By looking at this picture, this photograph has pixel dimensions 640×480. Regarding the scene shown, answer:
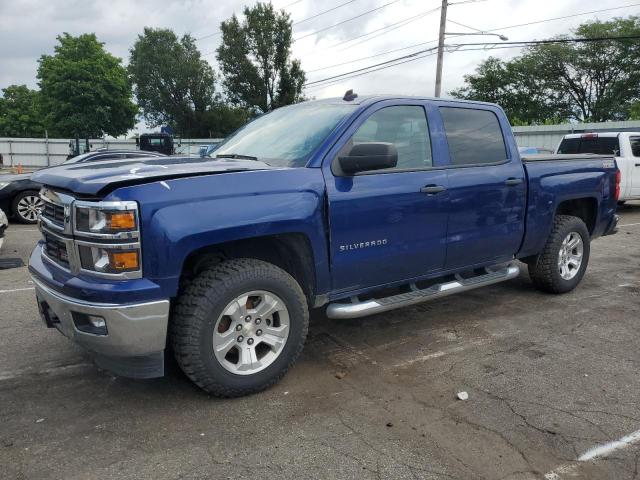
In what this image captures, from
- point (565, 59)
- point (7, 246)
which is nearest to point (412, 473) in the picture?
point (7, 246)

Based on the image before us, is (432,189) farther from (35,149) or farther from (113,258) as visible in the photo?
(35,149)

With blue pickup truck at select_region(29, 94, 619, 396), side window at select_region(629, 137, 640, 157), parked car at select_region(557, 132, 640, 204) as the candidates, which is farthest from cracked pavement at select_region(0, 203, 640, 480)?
side window at select_region(629, 137, 640, 157)

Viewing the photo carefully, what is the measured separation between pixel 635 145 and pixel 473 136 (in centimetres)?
1018

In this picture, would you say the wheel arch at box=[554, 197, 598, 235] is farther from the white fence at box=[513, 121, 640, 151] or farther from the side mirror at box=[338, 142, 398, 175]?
the white fence at box=[513, 121, 640, 151]

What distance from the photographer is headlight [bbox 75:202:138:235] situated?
2768 mm

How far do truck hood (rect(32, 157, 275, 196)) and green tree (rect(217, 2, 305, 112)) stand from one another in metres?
45.4

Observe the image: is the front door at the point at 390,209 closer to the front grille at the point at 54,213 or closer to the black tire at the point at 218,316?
the black tire at the point at 218,316

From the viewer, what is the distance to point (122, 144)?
36281mm

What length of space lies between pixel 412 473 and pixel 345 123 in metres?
2.30

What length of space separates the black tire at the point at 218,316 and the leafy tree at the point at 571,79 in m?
45.7

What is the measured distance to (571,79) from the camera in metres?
46.8

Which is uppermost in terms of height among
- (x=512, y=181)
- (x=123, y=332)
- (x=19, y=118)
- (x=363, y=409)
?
(x=19, y=118)

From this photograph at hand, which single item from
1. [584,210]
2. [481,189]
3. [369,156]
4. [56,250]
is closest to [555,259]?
[584,210]

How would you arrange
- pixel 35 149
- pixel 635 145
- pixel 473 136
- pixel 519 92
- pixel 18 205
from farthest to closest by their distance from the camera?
pixel 519 92 → pixel 35 149 → pixel 635 145 → pixel 18 205 → pixel 473 136
